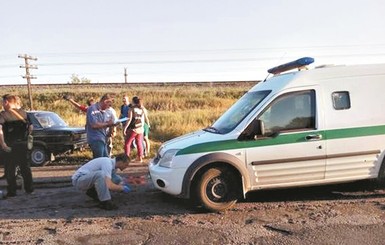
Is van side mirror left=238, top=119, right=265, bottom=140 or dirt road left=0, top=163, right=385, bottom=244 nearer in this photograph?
dirt road left=0, top=163, right=385, bottom=244

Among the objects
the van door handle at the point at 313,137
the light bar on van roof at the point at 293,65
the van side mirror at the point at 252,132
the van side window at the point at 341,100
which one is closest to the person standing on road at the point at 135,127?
the light bar on van roof at the point at 293,65

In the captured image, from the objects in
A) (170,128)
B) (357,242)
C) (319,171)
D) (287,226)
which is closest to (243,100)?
(319,171)

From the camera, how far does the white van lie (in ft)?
→ 21.5

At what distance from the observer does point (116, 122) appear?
860cm

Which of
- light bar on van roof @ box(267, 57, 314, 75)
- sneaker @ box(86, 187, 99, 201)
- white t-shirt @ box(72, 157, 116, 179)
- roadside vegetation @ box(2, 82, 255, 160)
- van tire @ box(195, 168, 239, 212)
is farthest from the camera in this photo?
roadside vegetation @ box(2, 82, 255, 160)

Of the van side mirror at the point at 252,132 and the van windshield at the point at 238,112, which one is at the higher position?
the van windshield at the point at 238,112

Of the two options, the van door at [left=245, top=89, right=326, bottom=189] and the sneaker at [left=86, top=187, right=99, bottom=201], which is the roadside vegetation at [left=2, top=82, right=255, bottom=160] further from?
the van door at [left=245, top=89, right=326, bottom=189]

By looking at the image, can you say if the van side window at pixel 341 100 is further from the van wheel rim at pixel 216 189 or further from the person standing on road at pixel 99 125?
the person standing on road at pixel 99 125

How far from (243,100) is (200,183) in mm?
1707

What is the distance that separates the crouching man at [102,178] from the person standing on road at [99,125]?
1.20 metres

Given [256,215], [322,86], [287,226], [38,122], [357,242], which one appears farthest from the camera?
[38,122]

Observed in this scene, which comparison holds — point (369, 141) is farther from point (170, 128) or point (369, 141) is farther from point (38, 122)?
point (170, 128)

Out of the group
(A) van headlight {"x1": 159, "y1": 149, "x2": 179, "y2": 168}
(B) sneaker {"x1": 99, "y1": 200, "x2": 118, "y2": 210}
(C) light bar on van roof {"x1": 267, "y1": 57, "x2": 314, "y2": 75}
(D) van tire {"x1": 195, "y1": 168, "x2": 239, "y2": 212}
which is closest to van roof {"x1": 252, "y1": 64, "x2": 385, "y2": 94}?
(C) light bar on van roof {"x1": 267, "y1": 57, "x2": 314, "y2": 75}

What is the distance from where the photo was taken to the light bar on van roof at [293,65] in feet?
23.4
